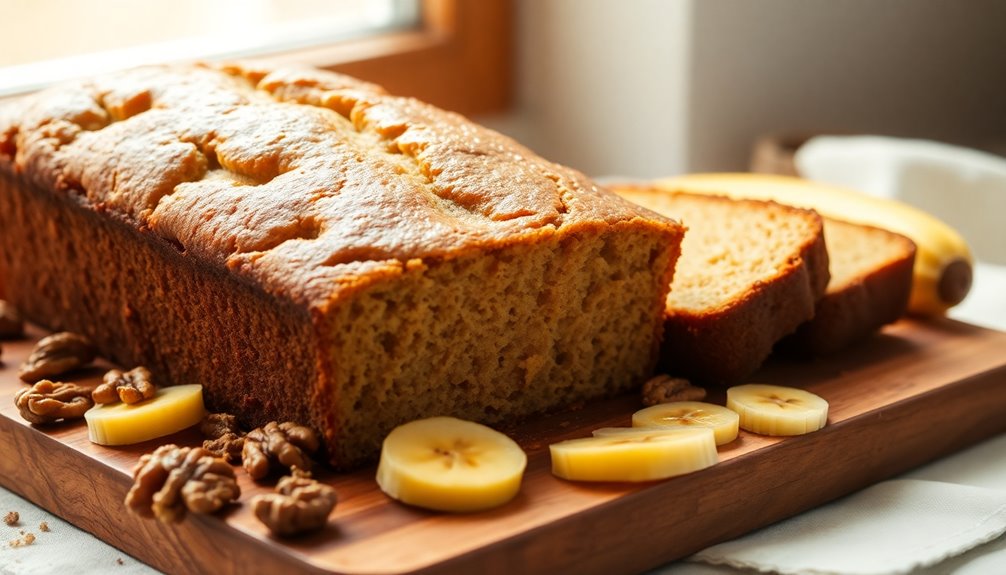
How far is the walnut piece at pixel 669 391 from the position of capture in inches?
93.7

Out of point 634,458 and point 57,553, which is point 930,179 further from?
point 57,553

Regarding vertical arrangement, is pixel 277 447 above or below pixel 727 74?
below

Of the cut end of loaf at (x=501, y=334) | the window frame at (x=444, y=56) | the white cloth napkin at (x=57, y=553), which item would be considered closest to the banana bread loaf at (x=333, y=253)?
the cut end of loaf at (x=501, y=334)

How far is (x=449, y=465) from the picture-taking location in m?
1.98

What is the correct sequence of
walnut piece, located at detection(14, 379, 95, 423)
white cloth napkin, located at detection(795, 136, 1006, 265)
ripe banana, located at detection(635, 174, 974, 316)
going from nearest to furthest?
1. walnut piece, located at detection(14, 379, 95, 423)
2. ripe banana, located at detection(635, 174, 974, 316)
3. white cloth napkin, located at detection(795, 136, 1006, 265)

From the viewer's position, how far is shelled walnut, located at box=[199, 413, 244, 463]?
2.14 meters

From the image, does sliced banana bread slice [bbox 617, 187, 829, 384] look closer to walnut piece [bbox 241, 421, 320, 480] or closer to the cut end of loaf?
the cut end of loaf

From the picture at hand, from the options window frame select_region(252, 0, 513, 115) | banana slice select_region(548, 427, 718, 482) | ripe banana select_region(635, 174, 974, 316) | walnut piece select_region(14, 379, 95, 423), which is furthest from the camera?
window frame select_region(252, 0, 513, 115)

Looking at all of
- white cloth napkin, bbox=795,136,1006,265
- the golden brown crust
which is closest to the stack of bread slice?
the golden brown crust

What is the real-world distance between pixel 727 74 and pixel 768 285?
193 centimetres

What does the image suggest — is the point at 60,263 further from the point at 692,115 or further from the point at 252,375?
the point at 692,115

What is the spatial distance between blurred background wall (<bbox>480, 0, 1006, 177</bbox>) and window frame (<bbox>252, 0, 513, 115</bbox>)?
85 mm

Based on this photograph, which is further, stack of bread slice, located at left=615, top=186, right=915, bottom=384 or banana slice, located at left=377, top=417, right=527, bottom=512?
stack of bread slice, located at left=615, top=186, right=915, bottom=384

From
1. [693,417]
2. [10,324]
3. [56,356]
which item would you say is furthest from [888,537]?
[10,324]
